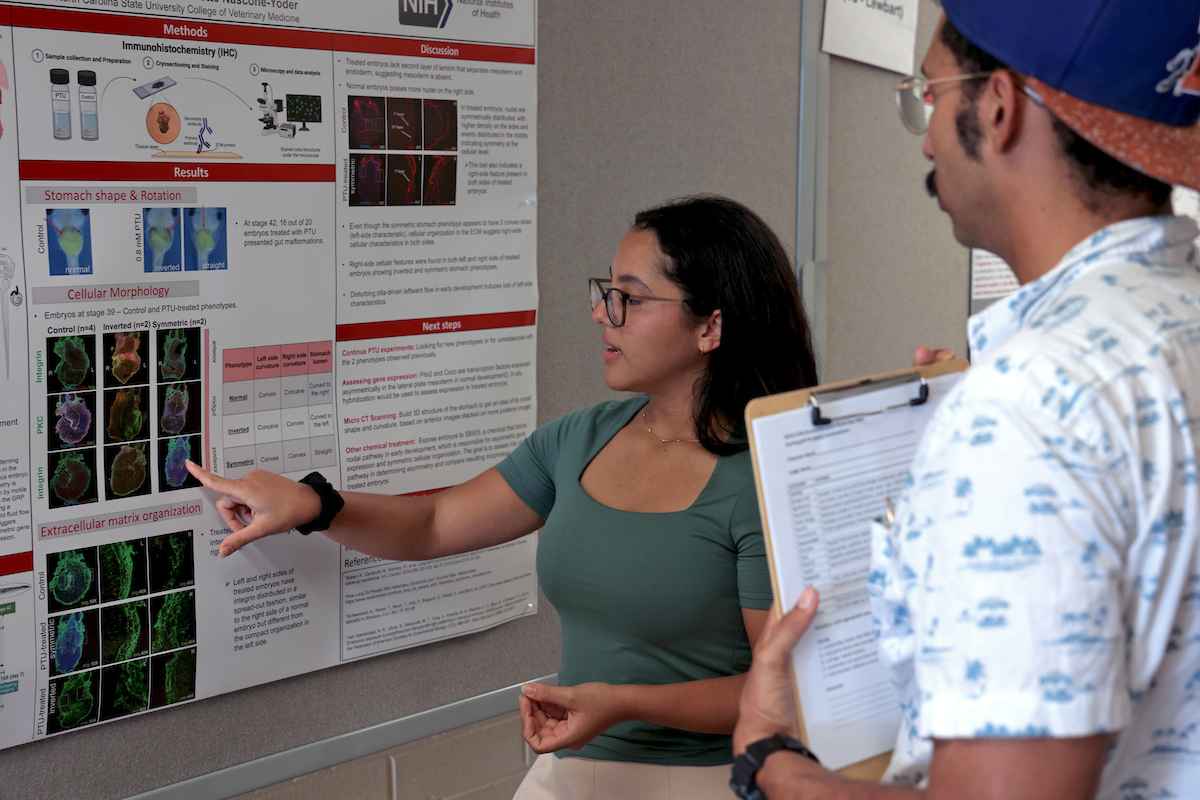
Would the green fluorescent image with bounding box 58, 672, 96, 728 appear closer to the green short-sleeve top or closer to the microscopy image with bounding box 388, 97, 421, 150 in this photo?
the green short-sleeve top

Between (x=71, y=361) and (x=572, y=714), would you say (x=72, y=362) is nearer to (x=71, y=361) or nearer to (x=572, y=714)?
(x=71, y=361)

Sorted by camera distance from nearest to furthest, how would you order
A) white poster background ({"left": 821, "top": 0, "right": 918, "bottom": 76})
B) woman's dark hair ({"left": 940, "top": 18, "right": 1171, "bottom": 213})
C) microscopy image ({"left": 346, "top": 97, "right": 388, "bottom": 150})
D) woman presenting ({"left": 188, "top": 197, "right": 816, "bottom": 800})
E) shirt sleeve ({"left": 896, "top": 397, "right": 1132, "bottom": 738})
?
shirt sleeve ({"left": 896, "top": 397, "right": 1132, "bottom": 738})
woman's dark hair ({"left": 940, "top": 18, "right": 1171, "bottom": 213})
woman presenting ({"left": 188, "top": 197, "right": 816, "bottom": 800})
microscopy image ({"left": 346, "top": 97, "right": 388, "bottom": 150})
white poster background ({"left": 821, "top": 0, "right": 918, "bottom": 76})

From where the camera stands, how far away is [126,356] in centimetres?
110

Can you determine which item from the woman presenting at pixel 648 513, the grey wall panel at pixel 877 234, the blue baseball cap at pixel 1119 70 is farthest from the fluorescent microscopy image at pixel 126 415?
the grey wall panel at pixel 877 234

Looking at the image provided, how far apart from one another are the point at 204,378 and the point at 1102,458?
995 mm

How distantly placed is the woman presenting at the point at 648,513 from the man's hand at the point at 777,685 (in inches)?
13.3

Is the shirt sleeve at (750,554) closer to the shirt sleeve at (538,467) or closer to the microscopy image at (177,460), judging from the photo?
the shirt sleeve at (538,467)

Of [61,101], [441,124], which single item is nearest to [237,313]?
[61,101]

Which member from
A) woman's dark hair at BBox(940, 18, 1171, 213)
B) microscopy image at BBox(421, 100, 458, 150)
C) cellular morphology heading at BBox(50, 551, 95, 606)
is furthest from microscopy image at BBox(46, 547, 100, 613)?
woman's dark hair at BBox(940, 18, 1171, 213)

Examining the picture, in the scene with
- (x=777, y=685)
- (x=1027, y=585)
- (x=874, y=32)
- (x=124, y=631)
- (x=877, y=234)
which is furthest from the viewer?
(x=877, y=234)

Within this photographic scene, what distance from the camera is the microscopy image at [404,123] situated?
1293 mm

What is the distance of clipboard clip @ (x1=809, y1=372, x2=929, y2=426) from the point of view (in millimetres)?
→ 776

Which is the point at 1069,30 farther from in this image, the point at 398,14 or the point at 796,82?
the point at 796,82

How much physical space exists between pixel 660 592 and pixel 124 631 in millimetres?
646
